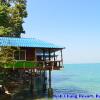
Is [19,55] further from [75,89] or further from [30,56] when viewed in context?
[75,89]

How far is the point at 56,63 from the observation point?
38.0m

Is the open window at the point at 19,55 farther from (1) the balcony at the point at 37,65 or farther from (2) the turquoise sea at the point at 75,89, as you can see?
(2) the turquoise sea at the point at 75,89

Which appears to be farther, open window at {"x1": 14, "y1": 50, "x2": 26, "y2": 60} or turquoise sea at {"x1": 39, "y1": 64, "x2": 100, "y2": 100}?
turquoise sea at {"x1": 39, "y1": 64, "x2": 100, "y2": 100}

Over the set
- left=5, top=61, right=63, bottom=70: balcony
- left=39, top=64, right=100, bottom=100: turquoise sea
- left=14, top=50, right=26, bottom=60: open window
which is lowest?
left=39, top=64, right=100, bottom=100: turquoise sea

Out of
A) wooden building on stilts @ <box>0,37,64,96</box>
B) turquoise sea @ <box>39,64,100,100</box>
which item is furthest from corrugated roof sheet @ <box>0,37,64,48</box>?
turquoise sea @ <box>39,64,100,100</box>

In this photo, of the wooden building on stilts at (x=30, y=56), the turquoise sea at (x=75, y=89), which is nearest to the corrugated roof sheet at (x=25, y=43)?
the wooden building on stilts at (x=30, y=56)

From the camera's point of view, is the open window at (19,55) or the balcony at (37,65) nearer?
the balcony at (37,65)

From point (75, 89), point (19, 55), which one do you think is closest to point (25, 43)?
point (19, 55)

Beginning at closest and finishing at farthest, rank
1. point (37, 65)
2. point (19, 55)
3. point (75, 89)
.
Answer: point (37, 65)
point (19, 55)
point (75, 89)

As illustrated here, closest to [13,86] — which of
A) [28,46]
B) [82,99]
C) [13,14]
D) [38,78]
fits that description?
[28,46]

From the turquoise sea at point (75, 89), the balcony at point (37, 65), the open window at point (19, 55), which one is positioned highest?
the open window at point (19, 55)

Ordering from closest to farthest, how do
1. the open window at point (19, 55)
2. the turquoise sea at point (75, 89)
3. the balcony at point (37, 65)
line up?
the balcony at point (37, 65) < the open window at point (19, 55) < the turquoise sea at point (75, 89)

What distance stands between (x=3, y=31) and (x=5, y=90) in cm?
707

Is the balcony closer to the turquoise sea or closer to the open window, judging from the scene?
the open window
